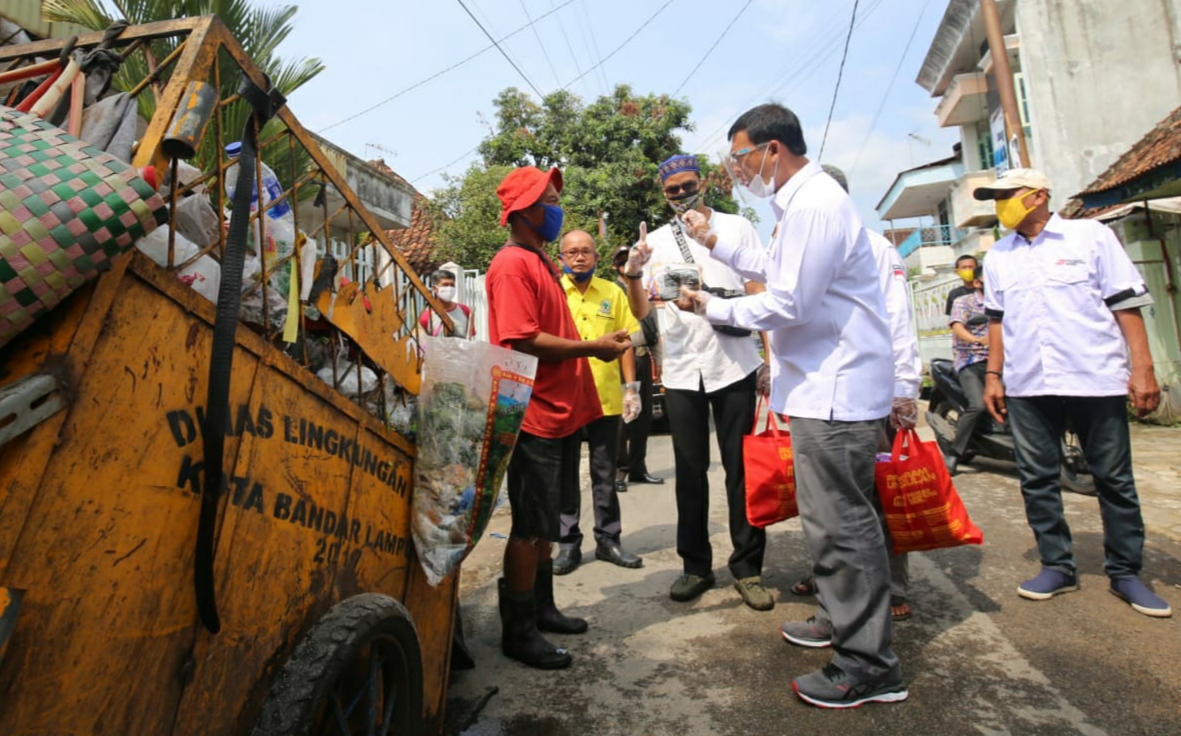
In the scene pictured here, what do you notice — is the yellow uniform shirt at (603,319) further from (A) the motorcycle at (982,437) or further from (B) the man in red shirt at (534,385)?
(A) the motorcycle at (982,437)

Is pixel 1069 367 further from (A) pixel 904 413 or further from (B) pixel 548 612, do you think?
(B) pixel 548 612

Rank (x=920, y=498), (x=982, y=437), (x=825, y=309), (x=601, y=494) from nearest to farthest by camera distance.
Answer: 1. (x=825, y=309)
2. (x=920, y=498)
3. (x=601, y=494)
4. (x=982, y=437)

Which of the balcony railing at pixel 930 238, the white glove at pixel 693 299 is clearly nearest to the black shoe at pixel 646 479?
the white glove at pixel 693 299

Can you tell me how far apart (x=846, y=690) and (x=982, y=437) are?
4.28 m

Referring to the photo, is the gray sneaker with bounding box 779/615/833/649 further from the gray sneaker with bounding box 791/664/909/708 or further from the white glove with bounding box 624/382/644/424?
the white glove with bounding box 624/382/644/424

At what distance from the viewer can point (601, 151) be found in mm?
21000

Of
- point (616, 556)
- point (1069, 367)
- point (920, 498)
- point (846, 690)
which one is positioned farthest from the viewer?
point (616, 556)

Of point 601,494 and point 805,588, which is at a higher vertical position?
point 601,494

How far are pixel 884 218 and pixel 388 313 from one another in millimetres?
32477

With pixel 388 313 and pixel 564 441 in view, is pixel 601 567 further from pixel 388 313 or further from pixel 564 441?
pixel 388 313

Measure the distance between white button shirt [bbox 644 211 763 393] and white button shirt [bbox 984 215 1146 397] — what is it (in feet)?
3.84

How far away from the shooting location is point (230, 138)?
461cm

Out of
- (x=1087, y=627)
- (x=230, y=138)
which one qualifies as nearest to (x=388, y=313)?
(x=1087, y=627)

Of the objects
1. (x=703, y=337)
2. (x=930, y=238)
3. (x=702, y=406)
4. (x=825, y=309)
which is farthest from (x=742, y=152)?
(x=930, y=238)
